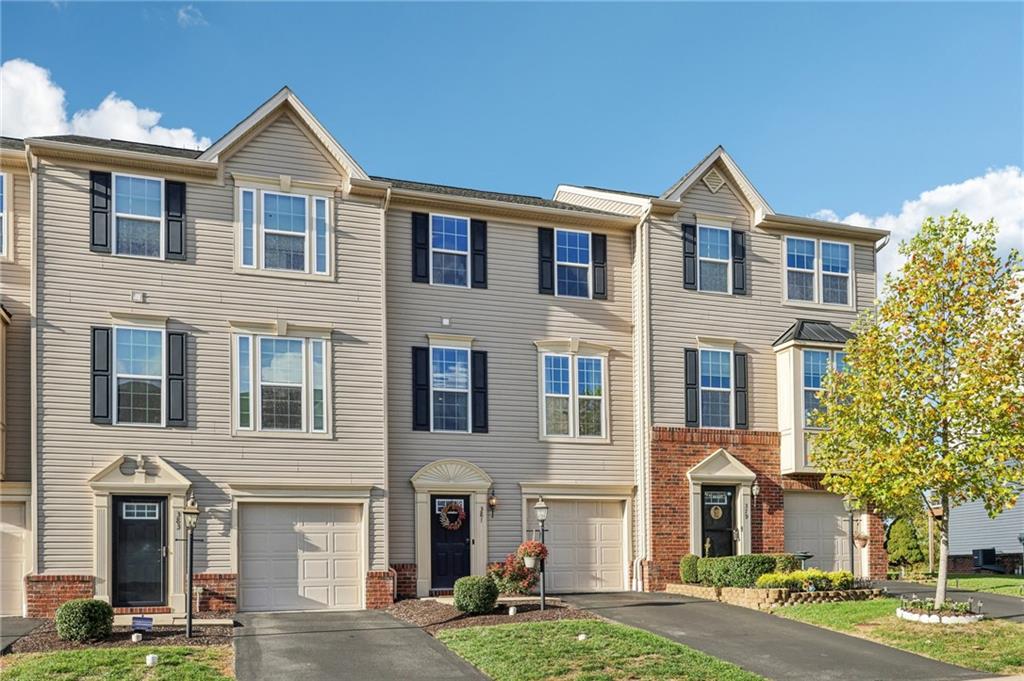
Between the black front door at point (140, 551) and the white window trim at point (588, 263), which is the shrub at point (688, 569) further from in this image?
the black front door at point (140, 551)

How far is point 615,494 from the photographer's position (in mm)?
25391

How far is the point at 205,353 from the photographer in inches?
862

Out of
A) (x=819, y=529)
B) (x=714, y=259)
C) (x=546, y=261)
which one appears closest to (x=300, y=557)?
(x=546, y=261)

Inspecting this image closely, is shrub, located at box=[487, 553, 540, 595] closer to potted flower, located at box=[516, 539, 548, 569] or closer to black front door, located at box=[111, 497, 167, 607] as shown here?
potted flower, located at box=[516, 539, 548, 569]

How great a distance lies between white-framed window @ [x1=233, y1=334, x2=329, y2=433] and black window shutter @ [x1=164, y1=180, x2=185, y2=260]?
6.58 ft

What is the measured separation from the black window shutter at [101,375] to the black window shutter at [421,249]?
639 cm

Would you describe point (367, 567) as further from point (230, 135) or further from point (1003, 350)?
point (1003, 350)

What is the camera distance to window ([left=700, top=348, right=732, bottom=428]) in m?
25.8

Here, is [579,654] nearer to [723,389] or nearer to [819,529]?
[723,389]

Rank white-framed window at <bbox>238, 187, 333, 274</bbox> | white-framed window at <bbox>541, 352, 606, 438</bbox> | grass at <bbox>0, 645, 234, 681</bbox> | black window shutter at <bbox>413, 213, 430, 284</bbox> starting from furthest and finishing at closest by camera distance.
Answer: white-framed window at <bbox>541, 352, 606, 438</bbox>
black window shutter at <bbox>413, 213, 430, 284</bbox>
white-framed window at <bbox>238, 187, 333, 274</bbox>
grass at <bbox>0, 645, 234, 681</bbox>

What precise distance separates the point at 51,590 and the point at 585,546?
36.1ft

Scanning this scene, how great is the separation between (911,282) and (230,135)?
13.3 metres

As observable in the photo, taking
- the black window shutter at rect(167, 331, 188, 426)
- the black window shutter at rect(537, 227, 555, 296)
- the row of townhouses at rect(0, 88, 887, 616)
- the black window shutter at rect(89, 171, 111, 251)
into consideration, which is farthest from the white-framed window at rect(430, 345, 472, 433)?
the black window shutter at rect(89, 171, 111, 251)

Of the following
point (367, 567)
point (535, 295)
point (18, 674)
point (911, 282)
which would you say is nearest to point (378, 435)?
point (367, 567)
